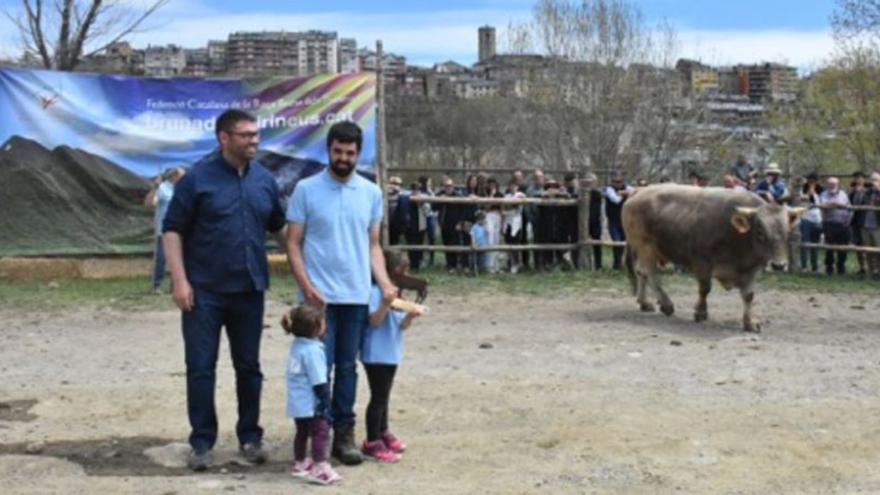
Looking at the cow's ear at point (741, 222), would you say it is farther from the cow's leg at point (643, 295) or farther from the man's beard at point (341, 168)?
the man's beard at point (341, 168)

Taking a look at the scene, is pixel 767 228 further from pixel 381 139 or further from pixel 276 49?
pixel 276 49

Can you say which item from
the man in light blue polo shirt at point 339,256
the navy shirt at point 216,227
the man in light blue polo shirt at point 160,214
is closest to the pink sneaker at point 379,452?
the man in light blue polo shirt at point 339,256

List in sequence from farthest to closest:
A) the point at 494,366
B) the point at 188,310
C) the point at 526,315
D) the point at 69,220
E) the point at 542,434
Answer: the point at 69,220
the point at 526,315
the point at 494,366
the point at 542,434
the point at 188,310

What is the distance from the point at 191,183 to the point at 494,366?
3864 millimetres

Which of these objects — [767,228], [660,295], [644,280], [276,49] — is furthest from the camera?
[276,49]

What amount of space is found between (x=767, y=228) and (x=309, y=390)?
22.1 feet

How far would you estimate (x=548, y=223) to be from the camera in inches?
683

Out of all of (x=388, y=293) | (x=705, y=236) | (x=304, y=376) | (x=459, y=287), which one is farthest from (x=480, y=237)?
(x=304, y=376)

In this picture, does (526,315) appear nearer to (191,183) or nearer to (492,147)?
→ (191,183)

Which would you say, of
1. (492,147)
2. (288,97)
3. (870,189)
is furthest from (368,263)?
(492,147)

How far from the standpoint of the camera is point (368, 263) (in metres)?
6.32

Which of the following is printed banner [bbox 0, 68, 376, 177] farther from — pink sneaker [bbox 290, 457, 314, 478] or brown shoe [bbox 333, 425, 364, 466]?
pink sneaker [bbox 290, 457, 314, 478]

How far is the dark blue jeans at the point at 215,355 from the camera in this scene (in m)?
6.24

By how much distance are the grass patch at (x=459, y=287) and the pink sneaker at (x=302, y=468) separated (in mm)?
7402
